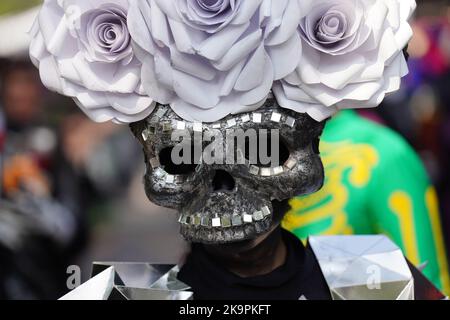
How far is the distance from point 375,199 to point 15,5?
2214 mm

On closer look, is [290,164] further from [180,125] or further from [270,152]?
[180,125]

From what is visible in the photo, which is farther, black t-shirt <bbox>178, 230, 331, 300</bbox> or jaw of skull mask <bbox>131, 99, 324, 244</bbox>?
black t-shirt <bbox>178, 230, 331, 300</bbox>

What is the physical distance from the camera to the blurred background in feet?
A: 12.9

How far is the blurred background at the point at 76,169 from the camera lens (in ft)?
12.9

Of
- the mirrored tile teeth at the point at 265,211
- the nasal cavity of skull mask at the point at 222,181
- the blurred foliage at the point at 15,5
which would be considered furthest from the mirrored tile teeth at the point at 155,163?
the blurred foliage at the point at 15,5

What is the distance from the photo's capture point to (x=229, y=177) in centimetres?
172

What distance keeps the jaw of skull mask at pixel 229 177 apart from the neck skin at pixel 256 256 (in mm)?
110

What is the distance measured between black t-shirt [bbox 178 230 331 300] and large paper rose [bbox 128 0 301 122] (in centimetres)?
36

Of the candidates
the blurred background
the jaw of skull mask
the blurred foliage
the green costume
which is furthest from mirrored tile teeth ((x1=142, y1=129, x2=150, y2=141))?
the blurred foliage

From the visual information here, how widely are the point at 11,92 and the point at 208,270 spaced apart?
2.73 meters

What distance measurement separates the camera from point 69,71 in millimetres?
1715

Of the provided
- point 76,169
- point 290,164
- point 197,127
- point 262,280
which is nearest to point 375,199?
point 262,280

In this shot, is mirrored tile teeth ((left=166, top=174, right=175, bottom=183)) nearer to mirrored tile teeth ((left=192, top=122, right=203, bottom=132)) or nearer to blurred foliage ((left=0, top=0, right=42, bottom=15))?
mirrored tile teeth ((left=192, top=122, right=203, bottom=132))

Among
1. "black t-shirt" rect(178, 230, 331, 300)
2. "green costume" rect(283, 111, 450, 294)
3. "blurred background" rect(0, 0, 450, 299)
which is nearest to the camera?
"black t-shirt" rect(178, 230, 331, 300)
